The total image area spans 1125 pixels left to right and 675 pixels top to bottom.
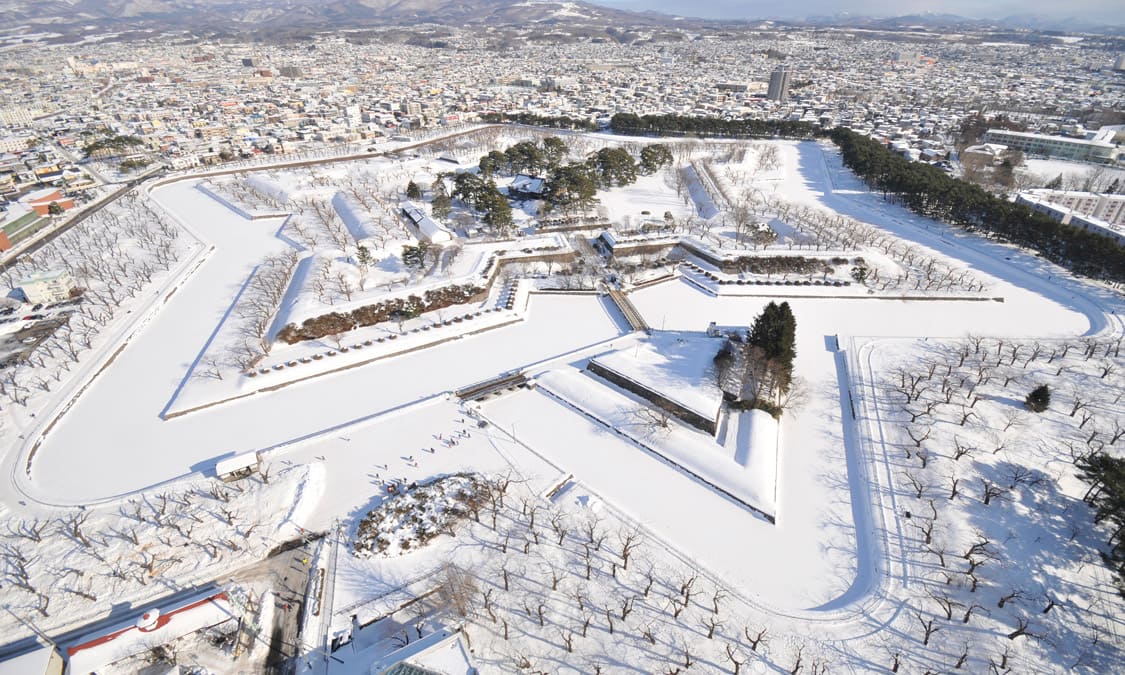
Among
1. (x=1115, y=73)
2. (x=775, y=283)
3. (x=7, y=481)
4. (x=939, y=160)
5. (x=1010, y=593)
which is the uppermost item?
(x=1115, y=73)

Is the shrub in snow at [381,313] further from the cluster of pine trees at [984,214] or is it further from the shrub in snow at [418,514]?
the cluster of pine trees at [984,214]

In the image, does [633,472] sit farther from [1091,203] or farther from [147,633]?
[1091,203]

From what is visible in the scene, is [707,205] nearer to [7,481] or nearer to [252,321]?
[252,321]

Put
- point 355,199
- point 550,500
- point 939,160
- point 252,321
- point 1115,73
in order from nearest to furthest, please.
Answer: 1. point 550,500
2. point 252,321
3. point 355,199
4. point 939,160
5. point 1115,73

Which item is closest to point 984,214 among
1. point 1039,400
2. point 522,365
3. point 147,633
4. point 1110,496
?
point 1039,400

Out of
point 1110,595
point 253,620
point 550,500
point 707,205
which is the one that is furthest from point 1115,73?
point 253,620

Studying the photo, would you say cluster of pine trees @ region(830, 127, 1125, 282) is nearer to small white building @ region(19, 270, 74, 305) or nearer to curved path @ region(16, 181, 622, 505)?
curved path @ region(16, 181, 622, 505)
